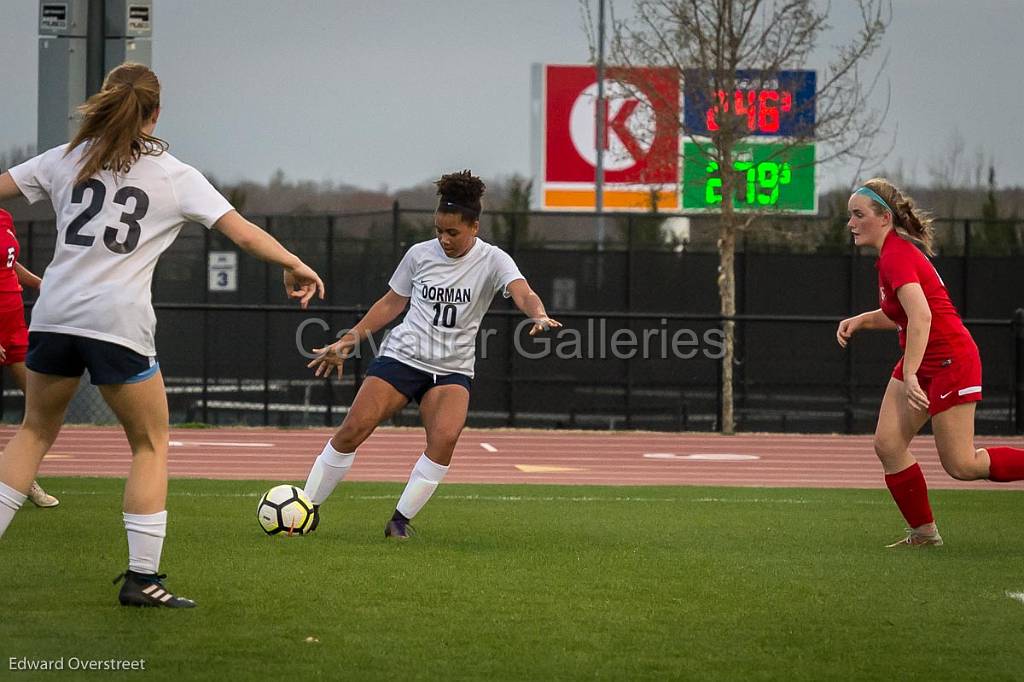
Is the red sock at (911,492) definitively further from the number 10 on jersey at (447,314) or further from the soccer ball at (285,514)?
the soccer ball at (285,514)

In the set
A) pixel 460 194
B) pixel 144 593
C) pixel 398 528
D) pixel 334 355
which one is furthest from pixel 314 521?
pixel 144 593

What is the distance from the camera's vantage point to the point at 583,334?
68.3 ft

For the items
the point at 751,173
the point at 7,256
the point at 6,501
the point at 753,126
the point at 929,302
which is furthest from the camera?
the point at 751,173

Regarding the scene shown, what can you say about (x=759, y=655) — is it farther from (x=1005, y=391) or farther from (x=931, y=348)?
(x=1005, y=391)

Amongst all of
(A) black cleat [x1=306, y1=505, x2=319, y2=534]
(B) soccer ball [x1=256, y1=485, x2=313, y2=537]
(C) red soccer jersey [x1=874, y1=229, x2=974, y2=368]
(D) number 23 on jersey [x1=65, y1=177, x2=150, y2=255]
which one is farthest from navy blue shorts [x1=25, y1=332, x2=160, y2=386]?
(C) red soccer jersey [x1=874, y1=229, x2=974, y2=368]

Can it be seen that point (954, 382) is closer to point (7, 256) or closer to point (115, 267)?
point (115, 267)

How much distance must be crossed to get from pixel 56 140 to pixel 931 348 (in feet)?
40.4

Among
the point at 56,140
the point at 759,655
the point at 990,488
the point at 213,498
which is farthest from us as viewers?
the point at 56,140

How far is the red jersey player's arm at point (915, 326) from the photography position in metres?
7.15

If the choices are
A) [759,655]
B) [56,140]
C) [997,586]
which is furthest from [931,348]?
[56,140]

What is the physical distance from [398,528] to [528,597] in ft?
6.66

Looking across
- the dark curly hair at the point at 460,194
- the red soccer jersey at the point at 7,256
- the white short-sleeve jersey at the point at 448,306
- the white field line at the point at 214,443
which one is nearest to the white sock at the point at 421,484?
the white short-sleeve jersey at the point at 448,306

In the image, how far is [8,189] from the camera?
5.44 metres

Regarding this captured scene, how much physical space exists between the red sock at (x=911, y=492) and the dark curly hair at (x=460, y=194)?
264cm
